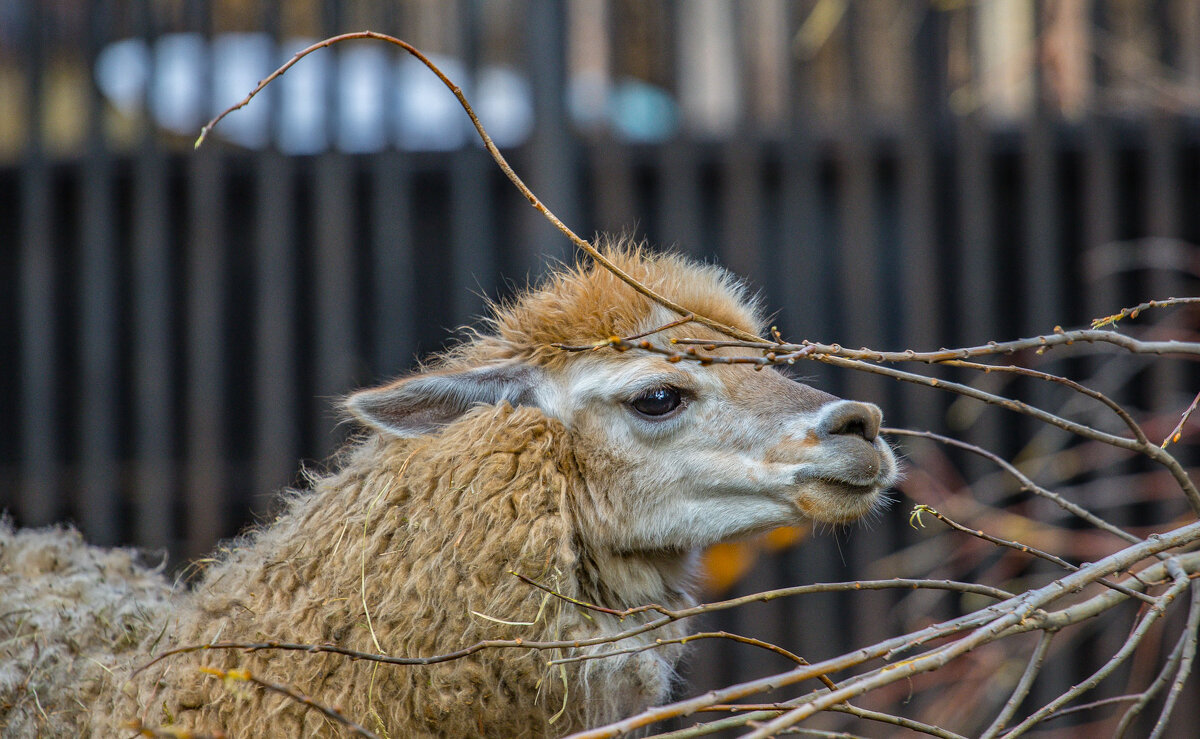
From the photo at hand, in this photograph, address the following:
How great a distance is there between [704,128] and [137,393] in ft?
9.57

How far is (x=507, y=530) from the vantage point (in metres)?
2.08

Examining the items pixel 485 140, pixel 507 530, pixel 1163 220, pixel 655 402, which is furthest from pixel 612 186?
pixel 485 140

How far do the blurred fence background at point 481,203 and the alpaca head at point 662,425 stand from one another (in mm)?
2308

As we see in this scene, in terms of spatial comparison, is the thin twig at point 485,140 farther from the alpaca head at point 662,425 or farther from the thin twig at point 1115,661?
the thin twig at point 1115,661

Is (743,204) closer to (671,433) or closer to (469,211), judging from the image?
(469,211)

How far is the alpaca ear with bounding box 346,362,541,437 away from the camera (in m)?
2.29

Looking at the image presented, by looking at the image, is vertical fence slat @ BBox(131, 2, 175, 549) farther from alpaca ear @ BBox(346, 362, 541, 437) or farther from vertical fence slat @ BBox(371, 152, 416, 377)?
alpaca ear @ BBox(346, 362, 541, 437)

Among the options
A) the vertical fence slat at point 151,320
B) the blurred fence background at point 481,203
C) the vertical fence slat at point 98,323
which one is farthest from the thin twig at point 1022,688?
the vertical fence slat at point 98,323

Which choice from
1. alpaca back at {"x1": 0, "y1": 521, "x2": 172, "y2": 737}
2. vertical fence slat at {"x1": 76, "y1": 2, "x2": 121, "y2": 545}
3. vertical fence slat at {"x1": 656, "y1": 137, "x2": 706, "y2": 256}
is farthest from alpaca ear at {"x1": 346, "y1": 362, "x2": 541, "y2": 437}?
vertical fence slat at {"x1": 76, "y1": 2, "x2": 121, "y2": 545}

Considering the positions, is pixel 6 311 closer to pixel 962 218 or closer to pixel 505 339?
pixel 505 339

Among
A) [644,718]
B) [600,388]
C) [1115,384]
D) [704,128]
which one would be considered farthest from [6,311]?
[1115,384]

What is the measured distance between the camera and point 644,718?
1285 mm

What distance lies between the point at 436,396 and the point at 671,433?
0.54 m

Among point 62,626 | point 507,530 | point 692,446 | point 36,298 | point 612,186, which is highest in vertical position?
point 612,186
